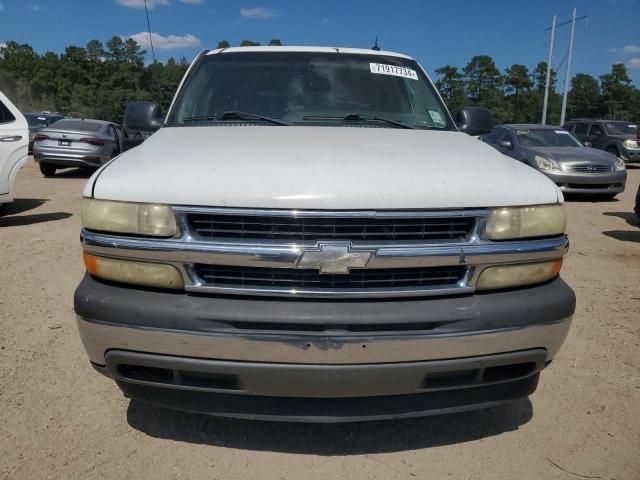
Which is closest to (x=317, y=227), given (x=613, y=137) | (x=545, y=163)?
(x=545, y=163)

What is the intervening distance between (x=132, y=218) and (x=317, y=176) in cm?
77

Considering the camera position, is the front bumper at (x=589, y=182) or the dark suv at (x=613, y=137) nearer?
the front bumper at (x=589, y=182)

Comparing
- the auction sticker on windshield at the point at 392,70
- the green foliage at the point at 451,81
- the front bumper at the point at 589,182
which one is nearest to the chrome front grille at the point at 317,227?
the auction sticker on windshield at the point at 392,70

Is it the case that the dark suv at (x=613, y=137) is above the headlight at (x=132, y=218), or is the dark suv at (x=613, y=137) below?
below

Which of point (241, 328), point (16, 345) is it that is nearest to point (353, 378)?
Result: point (241, 328)

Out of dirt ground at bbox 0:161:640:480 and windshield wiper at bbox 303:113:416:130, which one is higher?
windshield wiper at bbox 303:113:416:130

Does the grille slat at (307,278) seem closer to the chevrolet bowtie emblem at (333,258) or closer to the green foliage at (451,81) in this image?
the chevrolet bowtie emblem at (333,258)

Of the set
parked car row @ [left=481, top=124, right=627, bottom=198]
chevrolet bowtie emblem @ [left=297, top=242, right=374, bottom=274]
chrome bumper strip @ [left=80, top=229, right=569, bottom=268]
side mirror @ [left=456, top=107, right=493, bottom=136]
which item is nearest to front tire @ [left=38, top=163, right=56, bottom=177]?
parked car row @ [left=481, top=124, right=627, bottom=198]

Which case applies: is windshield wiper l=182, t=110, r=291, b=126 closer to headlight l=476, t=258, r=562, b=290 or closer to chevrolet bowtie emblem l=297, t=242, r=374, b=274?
chevrolet bowtie emblem l=297, t=242, r=374, b=274

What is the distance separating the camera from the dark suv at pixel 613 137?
1898 centimetres

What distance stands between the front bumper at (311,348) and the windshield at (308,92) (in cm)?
151

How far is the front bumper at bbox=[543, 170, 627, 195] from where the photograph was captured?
36.1 ft

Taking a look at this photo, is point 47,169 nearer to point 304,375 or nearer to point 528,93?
point 304,375

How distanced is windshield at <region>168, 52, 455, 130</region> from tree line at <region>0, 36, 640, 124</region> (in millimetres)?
67911
